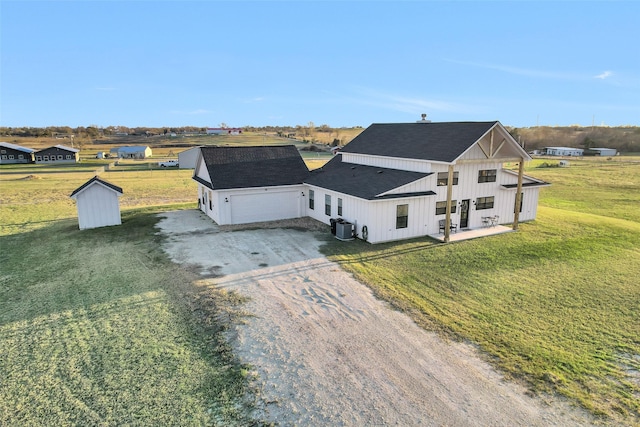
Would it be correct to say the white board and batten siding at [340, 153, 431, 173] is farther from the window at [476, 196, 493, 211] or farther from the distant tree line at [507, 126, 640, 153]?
the distant tree line at [507, 126, 640, 153]

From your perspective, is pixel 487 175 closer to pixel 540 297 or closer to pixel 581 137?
pixel 540 297

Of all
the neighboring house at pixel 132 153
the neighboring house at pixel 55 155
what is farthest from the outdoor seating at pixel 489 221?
the neighboring house at pixel 132 153

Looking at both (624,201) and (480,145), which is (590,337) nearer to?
(480,145)

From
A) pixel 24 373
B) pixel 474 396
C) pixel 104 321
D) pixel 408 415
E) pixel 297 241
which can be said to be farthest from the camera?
pixel 297 241

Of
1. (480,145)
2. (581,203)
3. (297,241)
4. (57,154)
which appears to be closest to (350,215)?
(297,241)

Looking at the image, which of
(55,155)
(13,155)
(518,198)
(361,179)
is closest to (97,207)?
(361,179)

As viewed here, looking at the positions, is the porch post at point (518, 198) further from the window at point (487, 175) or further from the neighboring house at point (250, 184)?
the neighboring house at point (250, 184)
